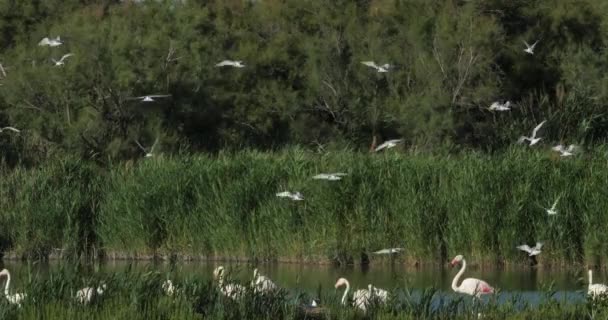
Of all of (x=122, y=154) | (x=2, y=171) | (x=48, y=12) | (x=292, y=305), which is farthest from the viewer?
(x=48, y=12)

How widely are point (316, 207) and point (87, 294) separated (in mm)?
12112

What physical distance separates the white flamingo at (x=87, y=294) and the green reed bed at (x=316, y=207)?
37.2ft

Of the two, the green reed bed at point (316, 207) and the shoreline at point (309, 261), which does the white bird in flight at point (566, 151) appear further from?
the shoreline at point (309, 261)

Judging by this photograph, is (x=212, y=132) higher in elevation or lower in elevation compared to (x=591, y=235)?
lower

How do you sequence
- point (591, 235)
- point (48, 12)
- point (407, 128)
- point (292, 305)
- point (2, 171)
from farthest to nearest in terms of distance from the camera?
1. point (48, 12)
2. point (407, 128)
3. point (2, 171)
4. point (591, 235)
5. point (292, 305)

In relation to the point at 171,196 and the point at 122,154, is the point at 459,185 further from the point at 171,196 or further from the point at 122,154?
the point at 122,154

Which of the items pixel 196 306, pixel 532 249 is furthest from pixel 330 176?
pixel 196 306

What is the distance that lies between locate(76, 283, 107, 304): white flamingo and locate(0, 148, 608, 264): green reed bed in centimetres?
1133

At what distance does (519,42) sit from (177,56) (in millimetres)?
9476

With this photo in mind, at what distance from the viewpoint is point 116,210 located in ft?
87.6

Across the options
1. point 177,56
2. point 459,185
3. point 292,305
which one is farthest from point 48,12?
point 292,305

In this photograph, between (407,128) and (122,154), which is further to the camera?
(407,128)

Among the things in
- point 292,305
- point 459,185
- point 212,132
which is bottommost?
point 212,132

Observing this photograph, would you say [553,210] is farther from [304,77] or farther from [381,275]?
[304,77]
